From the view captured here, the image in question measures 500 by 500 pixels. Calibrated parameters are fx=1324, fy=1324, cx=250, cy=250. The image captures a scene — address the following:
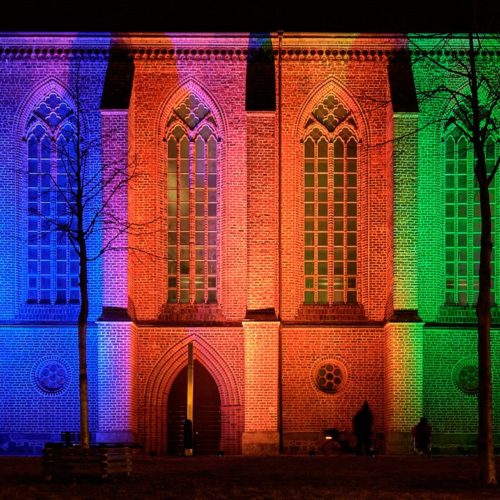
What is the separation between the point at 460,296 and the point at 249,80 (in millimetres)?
8299

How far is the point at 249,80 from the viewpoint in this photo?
36000mm

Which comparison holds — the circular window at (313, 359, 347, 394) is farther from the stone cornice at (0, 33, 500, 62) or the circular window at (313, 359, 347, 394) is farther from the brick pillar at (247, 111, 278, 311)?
the stone cornice at (0, 33, 500, 62)

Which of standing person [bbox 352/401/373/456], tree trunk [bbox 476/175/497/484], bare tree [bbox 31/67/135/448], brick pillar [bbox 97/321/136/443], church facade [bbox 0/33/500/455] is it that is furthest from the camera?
church facade [bbox 0/33/500/455]

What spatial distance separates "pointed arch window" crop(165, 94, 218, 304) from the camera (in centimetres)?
3662

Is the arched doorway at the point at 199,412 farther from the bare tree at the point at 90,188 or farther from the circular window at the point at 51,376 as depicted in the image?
the bare tree at the point at 90,188

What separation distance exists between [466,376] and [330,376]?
3689 mm

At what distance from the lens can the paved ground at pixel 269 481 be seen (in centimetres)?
2189

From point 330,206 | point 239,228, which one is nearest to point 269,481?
point 239,228

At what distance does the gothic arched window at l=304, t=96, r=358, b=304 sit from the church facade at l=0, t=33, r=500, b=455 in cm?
5

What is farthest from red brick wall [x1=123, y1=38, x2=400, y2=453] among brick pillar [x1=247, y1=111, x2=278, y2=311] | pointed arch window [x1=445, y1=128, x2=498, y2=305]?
pointed arch window [x1=445, y1=128, x2=498, y2=305]

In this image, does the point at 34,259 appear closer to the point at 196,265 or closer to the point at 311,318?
the point at 196,265

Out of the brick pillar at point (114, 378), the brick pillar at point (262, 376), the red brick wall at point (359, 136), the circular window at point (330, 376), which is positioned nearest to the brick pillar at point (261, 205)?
the red brick wall at point (359, 136)

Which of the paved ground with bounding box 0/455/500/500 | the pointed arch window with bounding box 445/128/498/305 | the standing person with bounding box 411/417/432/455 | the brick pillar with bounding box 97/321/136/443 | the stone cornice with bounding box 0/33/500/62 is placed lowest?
the paved ground with bounding box 0/455/500/500

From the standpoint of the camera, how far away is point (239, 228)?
119ft
